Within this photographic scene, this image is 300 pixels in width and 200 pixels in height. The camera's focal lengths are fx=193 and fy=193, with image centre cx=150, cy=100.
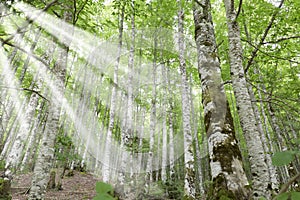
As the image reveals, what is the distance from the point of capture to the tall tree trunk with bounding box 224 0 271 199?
2941 mm

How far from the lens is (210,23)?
3.13 metres

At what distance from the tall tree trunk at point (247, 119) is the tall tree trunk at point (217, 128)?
79cm

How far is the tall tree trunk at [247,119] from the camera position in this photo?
2.94 m

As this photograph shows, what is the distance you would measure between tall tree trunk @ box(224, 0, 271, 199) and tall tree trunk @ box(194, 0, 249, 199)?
2.58 ft

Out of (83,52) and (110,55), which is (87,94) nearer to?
(83,52)

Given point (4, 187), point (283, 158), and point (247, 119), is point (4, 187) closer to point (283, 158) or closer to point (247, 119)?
point (247, 119)

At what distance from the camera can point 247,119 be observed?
3.34 metres

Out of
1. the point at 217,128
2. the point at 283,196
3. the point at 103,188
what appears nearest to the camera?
the point at 283,196

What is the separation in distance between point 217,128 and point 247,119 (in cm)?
137

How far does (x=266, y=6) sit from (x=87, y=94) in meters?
17.4

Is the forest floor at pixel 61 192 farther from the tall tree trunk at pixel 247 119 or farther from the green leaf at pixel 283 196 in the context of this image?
the green leaf at pixel 283 196

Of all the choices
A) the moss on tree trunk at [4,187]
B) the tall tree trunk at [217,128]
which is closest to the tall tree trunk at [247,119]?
the tall tree trunk at [217,128]

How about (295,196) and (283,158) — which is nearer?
(295,196)

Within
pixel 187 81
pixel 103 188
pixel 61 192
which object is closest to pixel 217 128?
pixel 103 188
